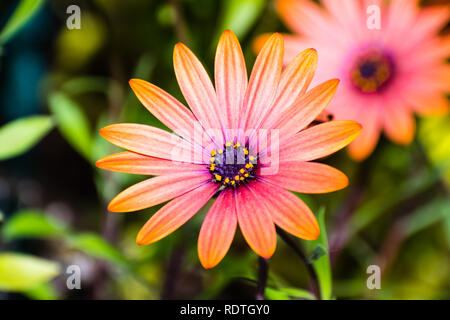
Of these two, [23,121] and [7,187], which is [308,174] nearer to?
[23,121]

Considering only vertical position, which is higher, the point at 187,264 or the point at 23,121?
the point at 23,121

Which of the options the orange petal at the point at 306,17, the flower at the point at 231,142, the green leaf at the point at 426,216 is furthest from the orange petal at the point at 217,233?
the green leaf at the point at 426,216

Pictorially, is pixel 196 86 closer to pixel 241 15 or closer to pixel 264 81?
pixel 264 81

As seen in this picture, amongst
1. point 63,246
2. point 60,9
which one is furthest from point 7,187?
point 60,9

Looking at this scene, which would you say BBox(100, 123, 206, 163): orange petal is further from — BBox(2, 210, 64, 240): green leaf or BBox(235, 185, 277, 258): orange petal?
BBox(2, 210, 64, 240): green leaf

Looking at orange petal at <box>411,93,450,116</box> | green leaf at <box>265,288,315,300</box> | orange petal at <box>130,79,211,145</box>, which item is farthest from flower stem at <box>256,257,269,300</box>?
orange petal at <box>411,93,450,116</box>
